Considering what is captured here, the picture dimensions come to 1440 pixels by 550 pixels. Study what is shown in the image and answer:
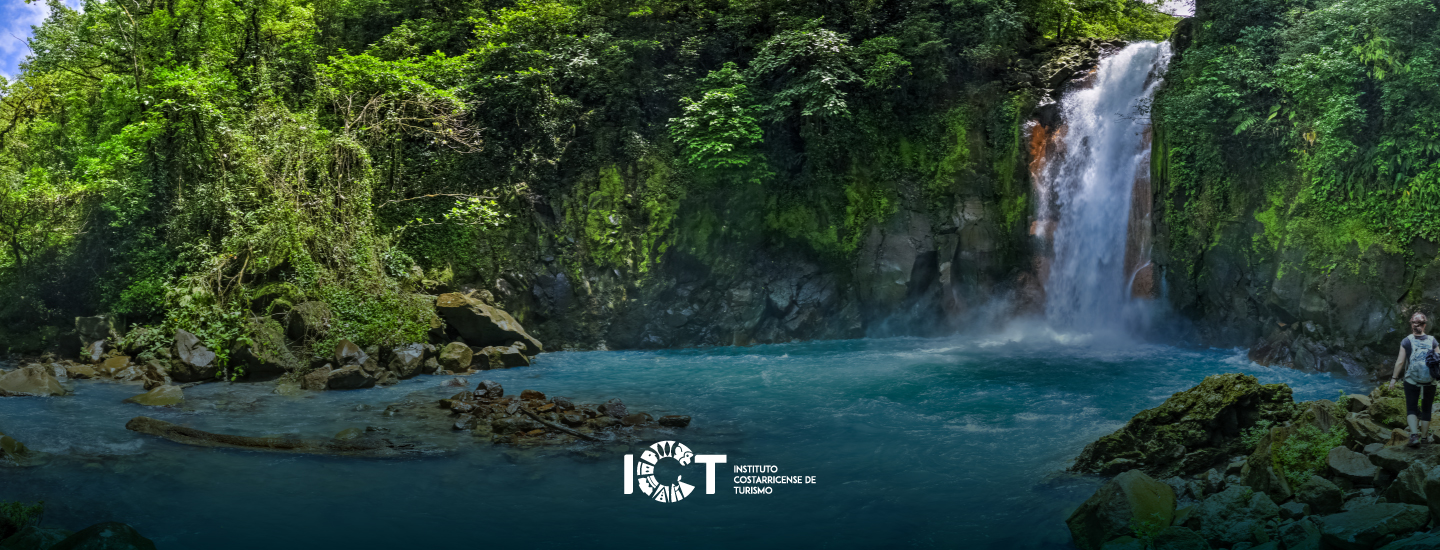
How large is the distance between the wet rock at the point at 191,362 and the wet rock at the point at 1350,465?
1661cm

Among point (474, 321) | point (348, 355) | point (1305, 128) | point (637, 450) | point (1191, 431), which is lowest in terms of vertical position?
point (637, 450)

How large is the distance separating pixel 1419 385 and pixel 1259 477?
199 centimetres

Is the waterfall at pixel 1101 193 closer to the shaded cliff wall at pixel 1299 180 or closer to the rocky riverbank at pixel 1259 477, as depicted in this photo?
the shaded cliff wall at pixel 1299 180

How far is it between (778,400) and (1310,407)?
22.9 ft

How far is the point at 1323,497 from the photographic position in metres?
6.57

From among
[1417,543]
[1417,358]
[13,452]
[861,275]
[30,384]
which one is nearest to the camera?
[1417,543]

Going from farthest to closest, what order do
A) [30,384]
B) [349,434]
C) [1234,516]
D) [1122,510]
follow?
[30,384] < [349,434] < [1234,516] < [1122,510]

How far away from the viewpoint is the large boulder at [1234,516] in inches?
250

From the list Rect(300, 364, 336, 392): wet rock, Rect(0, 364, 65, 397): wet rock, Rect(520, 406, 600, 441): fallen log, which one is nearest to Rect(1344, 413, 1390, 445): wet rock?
Rect(520, 406, 600, 441): fallen log

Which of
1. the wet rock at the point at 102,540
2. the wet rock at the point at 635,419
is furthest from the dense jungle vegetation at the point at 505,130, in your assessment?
the wet rock at the point at 102,540

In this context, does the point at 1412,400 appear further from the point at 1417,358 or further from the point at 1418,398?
the point at 1417,358

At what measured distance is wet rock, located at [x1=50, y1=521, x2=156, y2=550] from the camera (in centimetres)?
564

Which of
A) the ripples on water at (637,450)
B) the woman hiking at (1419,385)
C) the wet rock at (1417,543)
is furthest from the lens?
the woman hiking at (1419,385)

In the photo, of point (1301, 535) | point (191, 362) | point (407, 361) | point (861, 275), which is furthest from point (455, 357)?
point (1301, 535)
